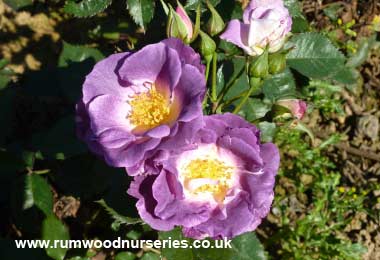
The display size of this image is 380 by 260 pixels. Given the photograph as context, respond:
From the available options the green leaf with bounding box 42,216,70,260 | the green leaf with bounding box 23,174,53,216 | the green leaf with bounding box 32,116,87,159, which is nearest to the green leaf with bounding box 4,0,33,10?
the green leaf with bounding box 32,116,87,159

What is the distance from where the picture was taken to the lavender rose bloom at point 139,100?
1401 millimetres

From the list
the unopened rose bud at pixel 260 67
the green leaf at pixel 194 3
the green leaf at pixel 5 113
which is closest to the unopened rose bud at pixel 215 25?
the unopened rose bud at pixel 260 67

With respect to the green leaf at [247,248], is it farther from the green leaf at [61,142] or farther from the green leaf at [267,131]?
the green leaf at [61,142]

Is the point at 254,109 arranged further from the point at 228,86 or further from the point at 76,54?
the point at 76,54

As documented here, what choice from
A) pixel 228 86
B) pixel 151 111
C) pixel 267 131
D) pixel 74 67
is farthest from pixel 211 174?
pixel 74 67

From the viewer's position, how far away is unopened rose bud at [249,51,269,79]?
1.57 metres

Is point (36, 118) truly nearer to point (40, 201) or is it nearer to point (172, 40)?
point (40, 201)

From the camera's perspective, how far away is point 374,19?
348 cm

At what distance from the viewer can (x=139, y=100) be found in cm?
167

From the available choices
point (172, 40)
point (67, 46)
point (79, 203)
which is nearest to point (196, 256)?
point (172, 40)

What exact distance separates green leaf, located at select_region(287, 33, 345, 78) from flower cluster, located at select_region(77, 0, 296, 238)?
0.45m

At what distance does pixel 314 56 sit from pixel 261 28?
1.97 ft

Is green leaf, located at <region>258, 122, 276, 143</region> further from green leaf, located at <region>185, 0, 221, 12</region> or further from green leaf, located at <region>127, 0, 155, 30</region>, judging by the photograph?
green leaf, located at <region>127, 0, 155, 30</region>

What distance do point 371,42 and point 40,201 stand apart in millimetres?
2310
